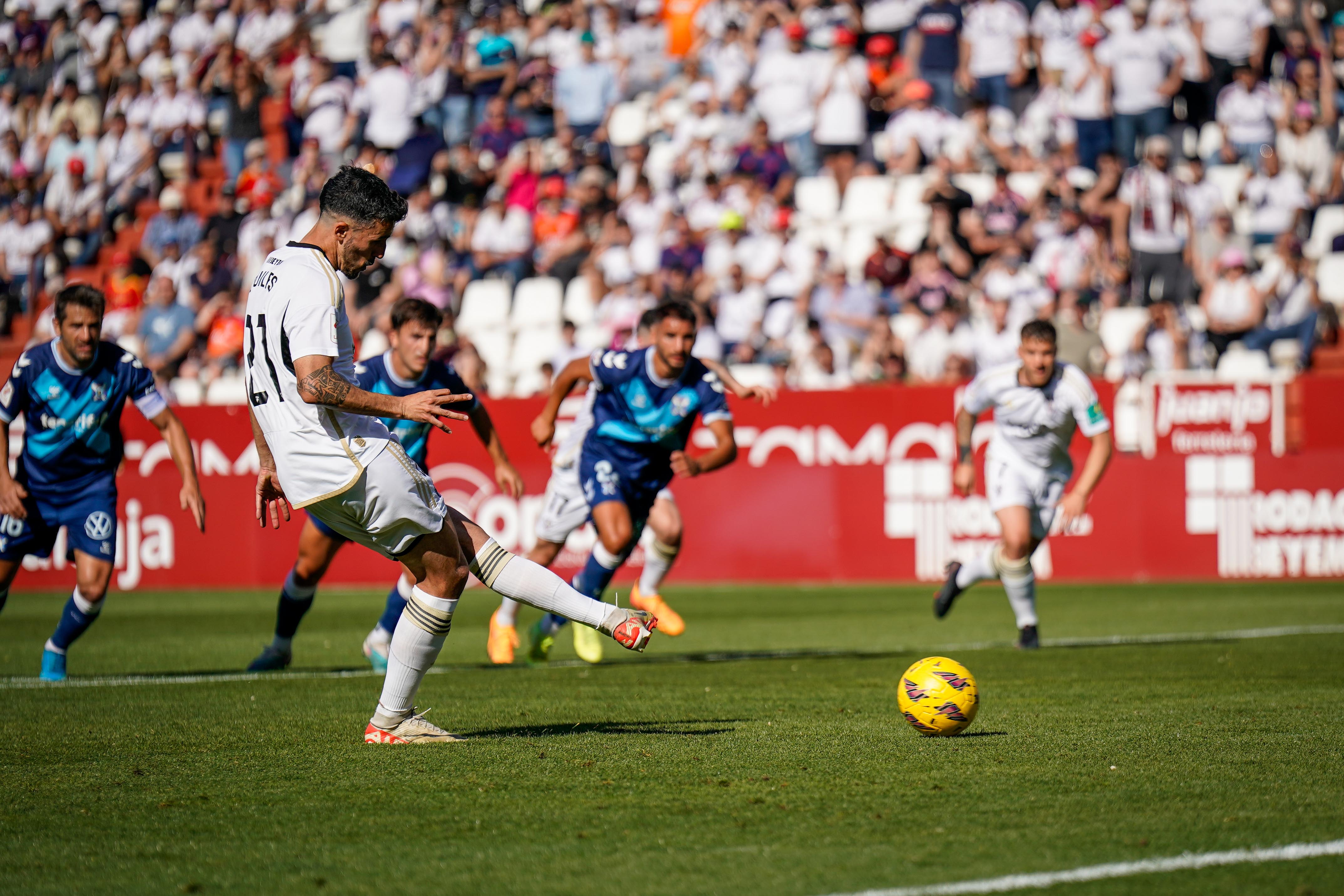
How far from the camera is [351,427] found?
6.27 meters

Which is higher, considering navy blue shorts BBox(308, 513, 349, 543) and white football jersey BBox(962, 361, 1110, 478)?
white football jersey BBox(962, 361, 1110, 478)

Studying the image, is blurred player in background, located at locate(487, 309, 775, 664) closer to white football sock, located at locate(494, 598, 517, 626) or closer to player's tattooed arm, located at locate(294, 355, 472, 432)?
white football sock, located at locate(494, 598, 517, 626)

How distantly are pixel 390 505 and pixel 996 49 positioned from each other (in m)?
17.2

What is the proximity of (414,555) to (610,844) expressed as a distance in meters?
2.11

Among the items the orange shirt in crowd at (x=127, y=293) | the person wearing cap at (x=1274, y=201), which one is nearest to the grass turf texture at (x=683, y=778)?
the person wearing cap at (x=1274, y=201)

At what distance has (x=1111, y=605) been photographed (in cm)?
1481

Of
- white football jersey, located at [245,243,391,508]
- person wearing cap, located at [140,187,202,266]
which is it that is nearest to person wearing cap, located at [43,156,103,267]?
person wearing cap, located at [140,187,202,266]

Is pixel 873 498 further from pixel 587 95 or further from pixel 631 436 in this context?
pixel 587 95

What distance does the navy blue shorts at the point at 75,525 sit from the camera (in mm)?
9531

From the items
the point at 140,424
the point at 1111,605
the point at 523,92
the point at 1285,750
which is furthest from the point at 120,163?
the point at 1285,750

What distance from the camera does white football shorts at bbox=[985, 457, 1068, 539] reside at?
38.7ft

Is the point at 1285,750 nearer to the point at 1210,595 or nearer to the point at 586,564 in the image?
the point at 586,564

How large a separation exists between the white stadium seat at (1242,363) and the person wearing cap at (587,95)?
9644 millimetres

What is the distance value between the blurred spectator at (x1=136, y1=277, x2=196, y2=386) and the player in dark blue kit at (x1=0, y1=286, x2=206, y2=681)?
12802mm
